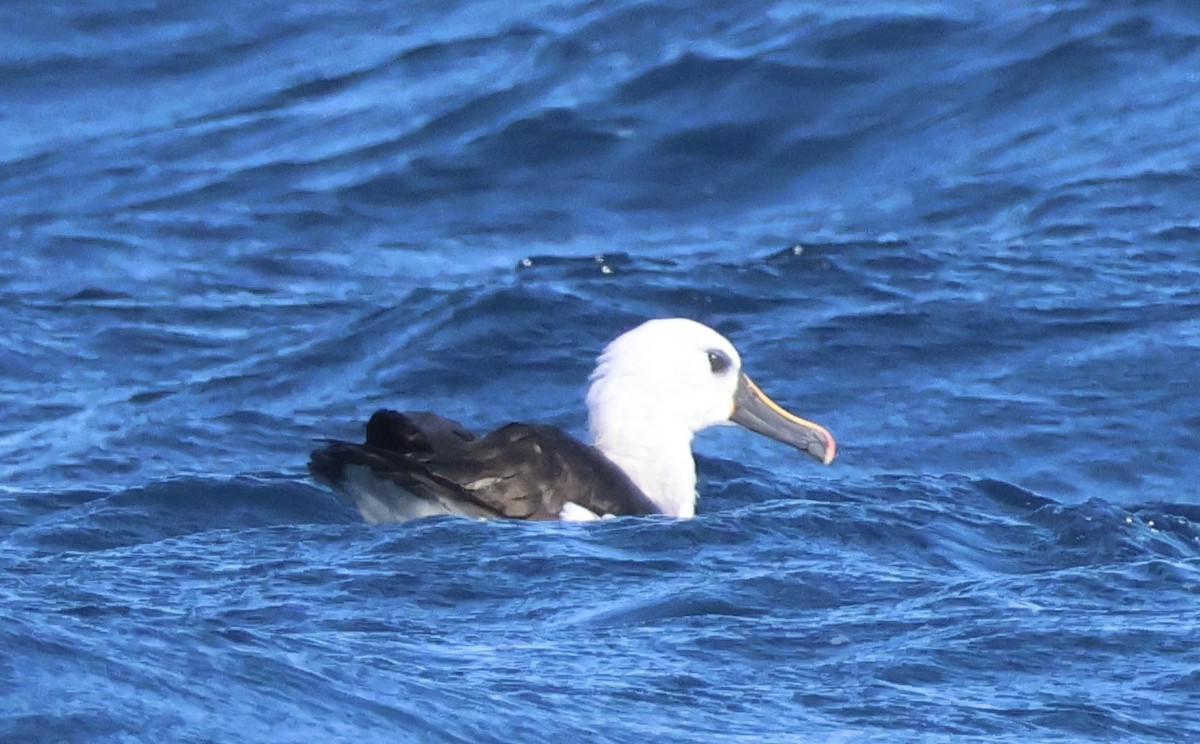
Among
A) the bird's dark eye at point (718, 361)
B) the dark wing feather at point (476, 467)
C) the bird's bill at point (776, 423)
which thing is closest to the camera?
the dark wing feather at point (476, 467)

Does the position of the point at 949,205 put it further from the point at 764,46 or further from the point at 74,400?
the point at 74,400

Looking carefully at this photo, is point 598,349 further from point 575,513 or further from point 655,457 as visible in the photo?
point 575,513

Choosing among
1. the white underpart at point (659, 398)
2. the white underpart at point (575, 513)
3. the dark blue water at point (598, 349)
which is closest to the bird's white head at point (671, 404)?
the white underpart at point (659, 398)

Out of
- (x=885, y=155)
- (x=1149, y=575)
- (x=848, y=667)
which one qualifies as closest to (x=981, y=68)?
(x=885, y=155)

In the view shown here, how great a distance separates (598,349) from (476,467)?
3330 mm

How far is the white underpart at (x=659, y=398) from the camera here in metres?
10.5

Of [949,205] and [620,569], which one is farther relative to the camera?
[949,205]

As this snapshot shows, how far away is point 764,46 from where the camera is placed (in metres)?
16.6

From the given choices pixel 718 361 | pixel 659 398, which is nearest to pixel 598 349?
pixel 718 361

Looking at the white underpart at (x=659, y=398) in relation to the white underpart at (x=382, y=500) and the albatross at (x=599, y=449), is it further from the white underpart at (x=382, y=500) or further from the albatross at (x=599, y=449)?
the white underpart at (x=382, y=500)

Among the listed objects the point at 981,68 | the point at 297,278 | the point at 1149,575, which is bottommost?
the point at 1149,575

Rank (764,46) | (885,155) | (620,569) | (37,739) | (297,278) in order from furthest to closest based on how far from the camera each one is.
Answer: (764,46) → (885,155) → (297,278) → (620,569) → (37,739)

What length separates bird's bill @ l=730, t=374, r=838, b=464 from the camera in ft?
34.3

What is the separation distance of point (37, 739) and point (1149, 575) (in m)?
4.40
